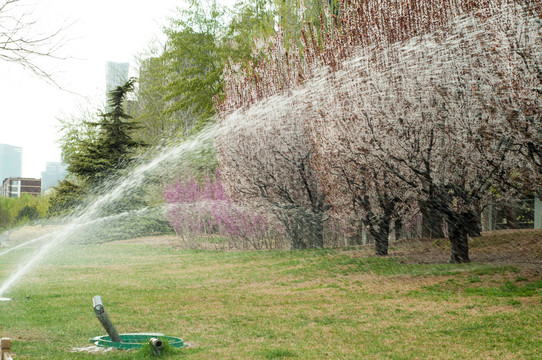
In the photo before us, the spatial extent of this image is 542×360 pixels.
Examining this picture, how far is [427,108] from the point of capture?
468 inches

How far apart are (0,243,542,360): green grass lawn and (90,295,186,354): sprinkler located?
0.71 ft

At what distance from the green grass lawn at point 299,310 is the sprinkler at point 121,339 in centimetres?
22

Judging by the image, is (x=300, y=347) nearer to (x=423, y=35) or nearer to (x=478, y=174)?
(x=478, y=174)

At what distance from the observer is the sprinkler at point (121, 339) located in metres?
6.13

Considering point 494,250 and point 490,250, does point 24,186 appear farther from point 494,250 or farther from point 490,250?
point 494,250

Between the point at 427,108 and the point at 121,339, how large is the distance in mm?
7737

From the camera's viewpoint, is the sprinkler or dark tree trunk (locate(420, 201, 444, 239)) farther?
dark tree trunk (locate(420, 201, 444, 239))

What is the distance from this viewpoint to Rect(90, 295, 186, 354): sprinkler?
20.1ft

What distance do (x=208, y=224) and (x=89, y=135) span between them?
2172cm

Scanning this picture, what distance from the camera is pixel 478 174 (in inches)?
472

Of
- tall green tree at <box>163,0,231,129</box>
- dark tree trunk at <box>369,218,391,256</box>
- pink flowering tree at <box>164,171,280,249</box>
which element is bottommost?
dark tree trunk at <box>369,218,391,256</box>

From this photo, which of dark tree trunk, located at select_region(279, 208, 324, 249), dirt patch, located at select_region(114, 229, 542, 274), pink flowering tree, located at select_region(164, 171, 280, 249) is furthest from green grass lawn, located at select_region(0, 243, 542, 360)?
pink flowering tree, located at select_region(164, 171, 280, 249)

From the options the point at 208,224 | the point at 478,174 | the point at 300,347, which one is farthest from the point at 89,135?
the point at 300,347

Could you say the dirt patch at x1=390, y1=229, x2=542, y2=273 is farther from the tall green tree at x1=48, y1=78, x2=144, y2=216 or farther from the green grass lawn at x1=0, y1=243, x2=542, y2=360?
the tall green tree at x1=48, y1=78, x2=144, y2=216
